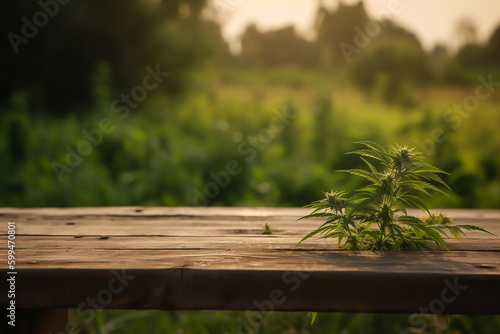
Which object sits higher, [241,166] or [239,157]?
[239,157]

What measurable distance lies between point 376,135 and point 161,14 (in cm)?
589

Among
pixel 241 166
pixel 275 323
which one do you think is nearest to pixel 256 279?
pixel 275 323

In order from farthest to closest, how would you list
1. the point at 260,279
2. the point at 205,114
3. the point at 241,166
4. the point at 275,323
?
the point at 205,114
the point at 241,166
the point at 275,323
the point at 260,279

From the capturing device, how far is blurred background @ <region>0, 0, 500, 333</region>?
4285 mm

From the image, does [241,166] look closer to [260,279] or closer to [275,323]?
[275,323]

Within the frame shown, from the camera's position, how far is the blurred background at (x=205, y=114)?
4285mm

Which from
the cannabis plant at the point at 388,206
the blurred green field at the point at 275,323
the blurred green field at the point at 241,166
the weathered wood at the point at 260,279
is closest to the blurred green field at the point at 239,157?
the blurred green field at the point at 241,166

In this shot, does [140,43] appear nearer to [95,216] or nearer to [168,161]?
[168,161]

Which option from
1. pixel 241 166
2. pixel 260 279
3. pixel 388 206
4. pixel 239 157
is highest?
pixel 239 157

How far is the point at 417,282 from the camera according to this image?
1.02m

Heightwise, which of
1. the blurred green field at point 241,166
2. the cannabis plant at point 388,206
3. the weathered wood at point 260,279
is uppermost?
the blurred green field at point 241,166

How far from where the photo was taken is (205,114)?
332 inches

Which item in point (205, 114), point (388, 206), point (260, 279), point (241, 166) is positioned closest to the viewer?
point (260, 279)

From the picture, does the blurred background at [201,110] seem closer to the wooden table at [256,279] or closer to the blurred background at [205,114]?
the blurred background at [205,114]
